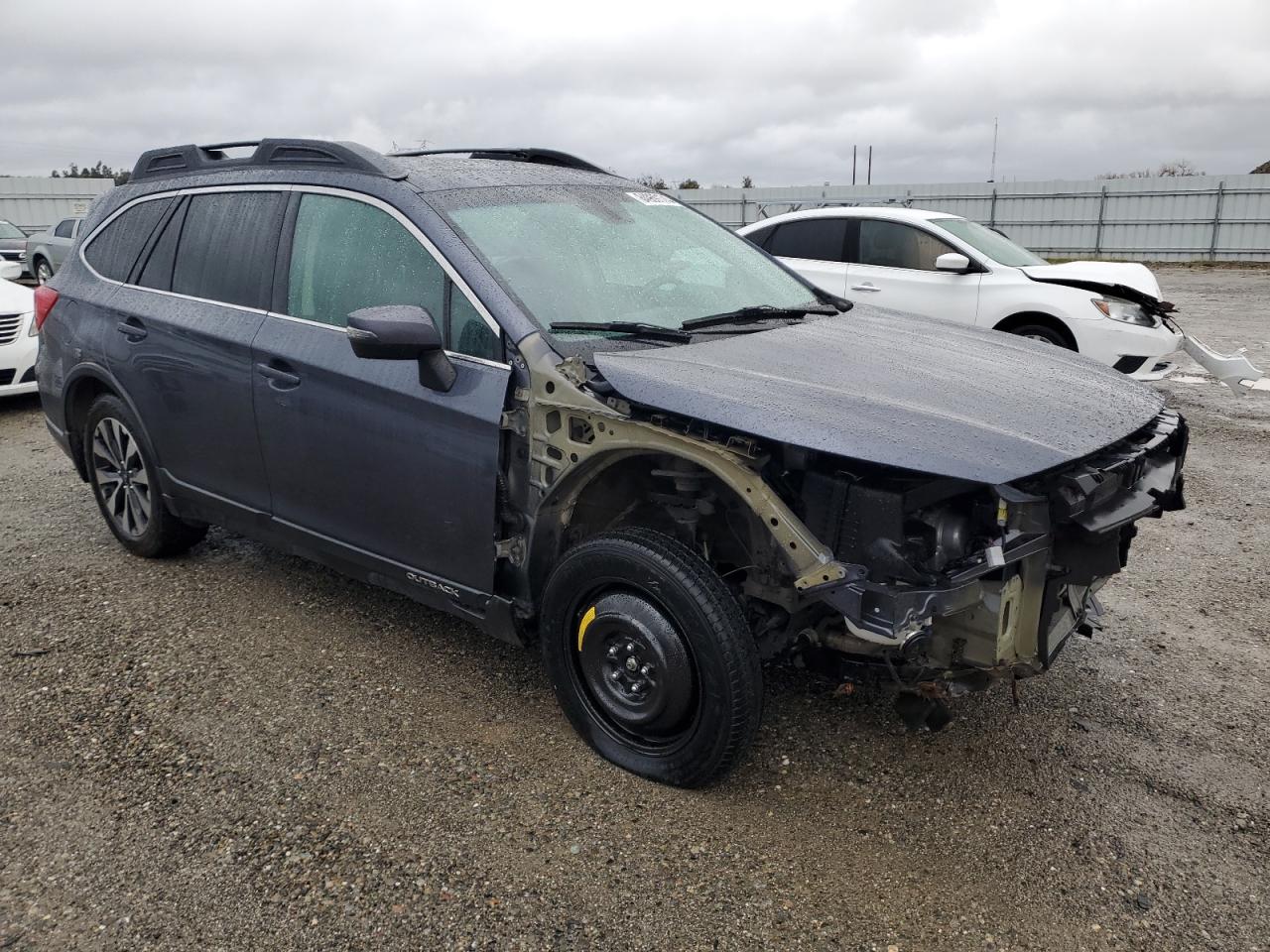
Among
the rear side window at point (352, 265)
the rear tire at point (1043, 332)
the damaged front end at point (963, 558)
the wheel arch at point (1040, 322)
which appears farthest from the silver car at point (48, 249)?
the damaged front end at point (963, 558)

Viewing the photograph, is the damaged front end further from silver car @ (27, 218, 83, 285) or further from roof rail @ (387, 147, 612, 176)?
silver car @ (27, 218, 83, 285)

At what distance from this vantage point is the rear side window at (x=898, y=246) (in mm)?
8829

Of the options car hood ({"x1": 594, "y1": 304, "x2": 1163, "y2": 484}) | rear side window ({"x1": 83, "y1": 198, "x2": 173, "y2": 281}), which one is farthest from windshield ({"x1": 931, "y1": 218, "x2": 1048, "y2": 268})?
rear side window ({"x1": 83, "y1": 198, "x2": 173, "y2": 281})

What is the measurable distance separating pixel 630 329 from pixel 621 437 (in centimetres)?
48

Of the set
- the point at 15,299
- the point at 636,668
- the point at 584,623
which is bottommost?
the point at 636,668

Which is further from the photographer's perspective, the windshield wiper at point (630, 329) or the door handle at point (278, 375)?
the door handle at point (278, 375)

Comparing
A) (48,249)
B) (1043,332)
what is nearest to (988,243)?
(1043,332)

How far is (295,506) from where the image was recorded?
3.78m

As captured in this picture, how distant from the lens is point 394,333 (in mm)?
2938

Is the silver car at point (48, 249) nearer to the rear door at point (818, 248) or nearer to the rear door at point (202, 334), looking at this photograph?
the rear door at point (818, 248)

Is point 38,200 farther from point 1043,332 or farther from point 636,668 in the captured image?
point 636,668

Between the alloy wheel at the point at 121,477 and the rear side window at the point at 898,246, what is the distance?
21.8 ft

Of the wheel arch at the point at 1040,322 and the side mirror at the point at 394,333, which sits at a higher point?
the side mirror at the point at 394,333

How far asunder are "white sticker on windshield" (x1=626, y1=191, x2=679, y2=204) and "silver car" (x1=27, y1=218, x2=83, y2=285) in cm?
2013
